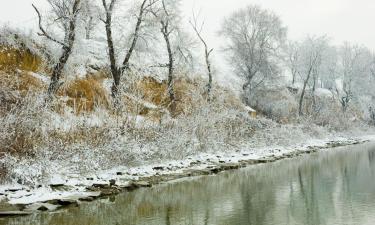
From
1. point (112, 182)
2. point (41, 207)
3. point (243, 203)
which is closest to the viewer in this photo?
point (41, 207)

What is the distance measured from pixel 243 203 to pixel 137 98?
9088 mm

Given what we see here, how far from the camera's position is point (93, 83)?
31641 millimetres

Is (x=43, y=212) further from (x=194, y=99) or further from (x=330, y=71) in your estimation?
(x=330, y=71)

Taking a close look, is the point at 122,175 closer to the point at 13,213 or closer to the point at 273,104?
the point at 13,213

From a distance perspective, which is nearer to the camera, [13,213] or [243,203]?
[13,213]

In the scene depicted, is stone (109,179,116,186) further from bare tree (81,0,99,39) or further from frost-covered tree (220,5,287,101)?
frost-covered tree (220,5,287,101)

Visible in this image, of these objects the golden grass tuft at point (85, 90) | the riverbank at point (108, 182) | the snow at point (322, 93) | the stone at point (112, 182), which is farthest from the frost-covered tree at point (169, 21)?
the snow at point (322, 93)

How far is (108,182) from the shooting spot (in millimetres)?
17375

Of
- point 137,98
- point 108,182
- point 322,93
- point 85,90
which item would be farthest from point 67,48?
point 322,93

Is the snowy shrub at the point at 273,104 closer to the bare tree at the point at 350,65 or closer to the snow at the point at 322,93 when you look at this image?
the snow at the point at 322,93

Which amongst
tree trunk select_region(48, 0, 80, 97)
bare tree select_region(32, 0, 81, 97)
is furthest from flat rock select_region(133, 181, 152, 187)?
tree trunk select_region(48, 0, 80, 97)

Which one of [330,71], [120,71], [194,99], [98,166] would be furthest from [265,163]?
[330,71]

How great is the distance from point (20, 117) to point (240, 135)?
18.0 m

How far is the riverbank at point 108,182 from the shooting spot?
14.0 m
